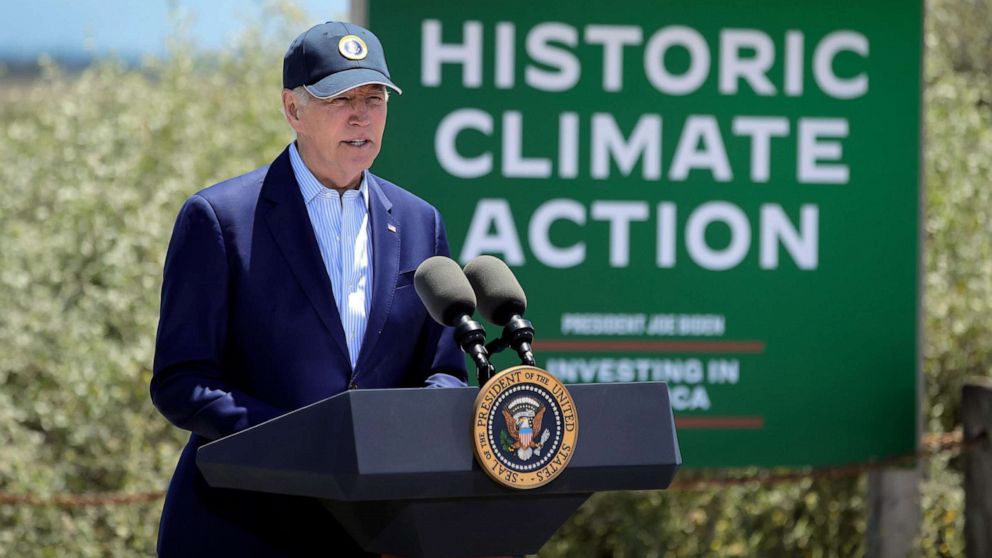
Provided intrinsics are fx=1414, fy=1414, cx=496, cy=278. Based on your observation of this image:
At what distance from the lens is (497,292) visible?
2049mm

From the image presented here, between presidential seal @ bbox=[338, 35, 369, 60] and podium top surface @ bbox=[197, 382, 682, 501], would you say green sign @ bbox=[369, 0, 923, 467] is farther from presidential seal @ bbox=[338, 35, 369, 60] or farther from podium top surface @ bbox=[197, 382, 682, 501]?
podium top surface @ bbox=[197, 382, 682, 501]

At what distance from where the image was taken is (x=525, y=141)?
4.91m

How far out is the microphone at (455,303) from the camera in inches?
74.8

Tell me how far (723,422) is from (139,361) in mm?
2421

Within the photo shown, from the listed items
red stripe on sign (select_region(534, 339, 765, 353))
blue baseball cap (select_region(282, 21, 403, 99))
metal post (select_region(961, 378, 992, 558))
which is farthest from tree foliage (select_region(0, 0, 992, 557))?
blue baseball cap (select_region(282, 21, 403, 99))

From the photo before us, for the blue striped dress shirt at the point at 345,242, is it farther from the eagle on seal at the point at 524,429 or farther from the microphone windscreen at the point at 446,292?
the eagle on seal at the point at 524,429

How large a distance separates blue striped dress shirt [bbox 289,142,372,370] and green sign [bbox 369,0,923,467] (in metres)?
2.51

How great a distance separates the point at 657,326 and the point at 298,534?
2.95 meters

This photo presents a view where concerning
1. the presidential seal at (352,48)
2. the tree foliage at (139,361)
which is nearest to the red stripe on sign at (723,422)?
the tree foliage at (139,361)

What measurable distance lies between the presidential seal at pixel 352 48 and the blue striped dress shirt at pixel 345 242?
241mm

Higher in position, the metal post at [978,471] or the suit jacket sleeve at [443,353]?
the suit jacket sleeve at [443,353]

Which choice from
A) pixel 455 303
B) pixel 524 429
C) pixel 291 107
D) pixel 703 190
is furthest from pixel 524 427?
pixel 703 190

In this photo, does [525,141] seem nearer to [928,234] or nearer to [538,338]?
[538,338]

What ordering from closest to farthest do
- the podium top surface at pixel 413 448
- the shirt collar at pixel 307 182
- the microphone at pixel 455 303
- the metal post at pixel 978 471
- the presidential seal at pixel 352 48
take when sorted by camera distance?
the podium top surface at pixel 413 448 < the microphone at pixel 455 303 < the presidential seal at pixel 352 48 < the shirt collar at pixel 307 182 < the metal post at pixel 978 471
